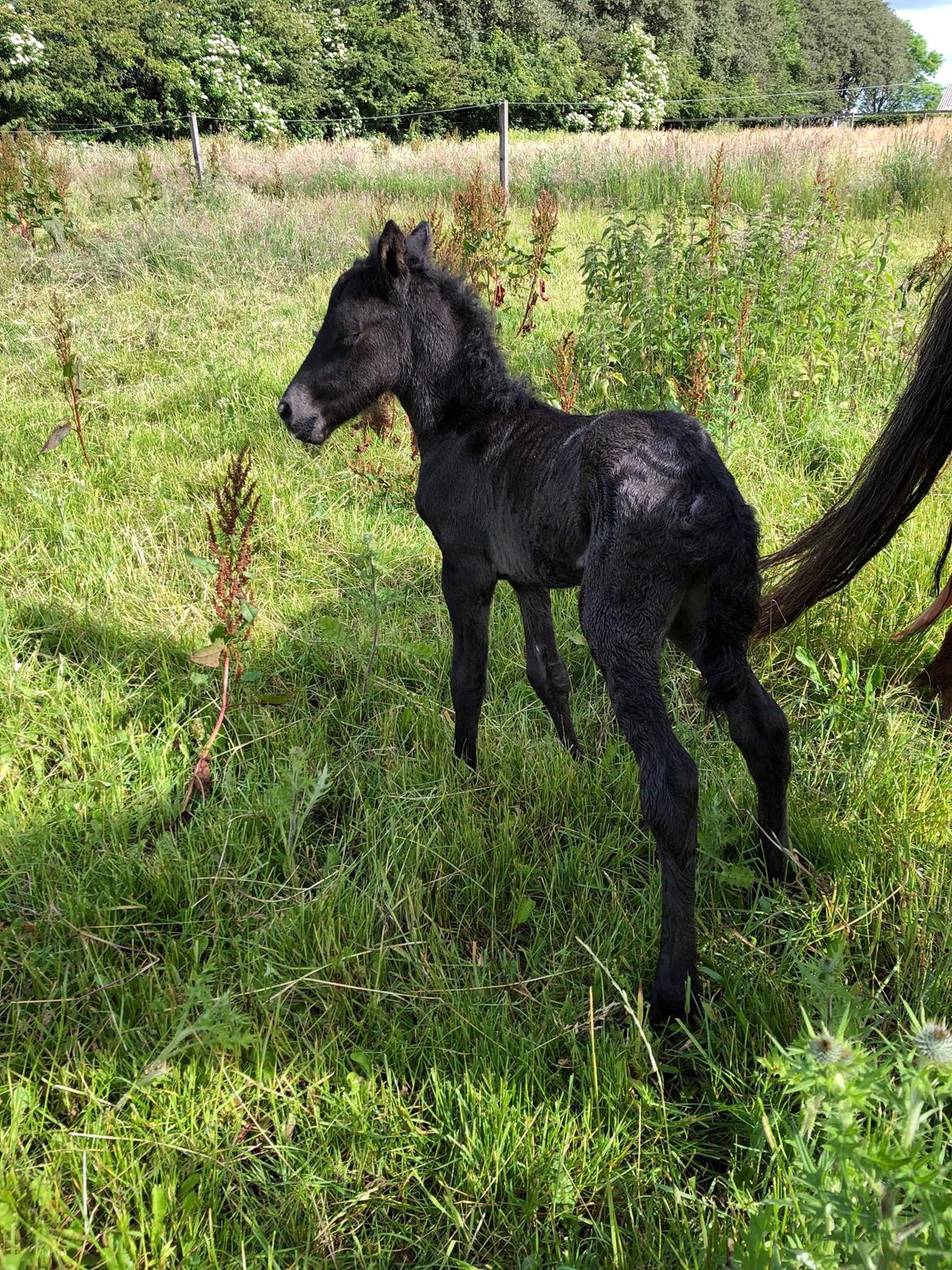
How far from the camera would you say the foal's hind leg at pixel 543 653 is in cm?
284

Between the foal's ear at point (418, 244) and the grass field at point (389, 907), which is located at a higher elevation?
the foal's ear at point (418, 244)

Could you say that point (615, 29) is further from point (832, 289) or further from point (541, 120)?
point (832, 289)

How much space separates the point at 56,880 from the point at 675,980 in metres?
1.69

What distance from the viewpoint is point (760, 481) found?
407 centimetres

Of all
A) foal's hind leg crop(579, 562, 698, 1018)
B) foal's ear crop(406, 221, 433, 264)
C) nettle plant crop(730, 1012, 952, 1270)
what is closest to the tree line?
foal's ear crop(406, 221, 433, 264)

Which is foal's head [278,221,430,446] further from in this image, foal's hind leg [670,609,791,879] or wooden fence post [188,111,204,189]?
wooden fence post [188,111,204,189]

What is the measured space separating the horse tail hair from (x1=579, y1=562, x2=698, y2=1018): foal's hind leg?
3.9 inches

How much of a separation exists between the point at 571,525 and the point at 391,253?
3.86 ft

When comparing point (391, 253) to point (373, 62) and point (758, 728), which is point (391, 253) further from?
point (373, 62)

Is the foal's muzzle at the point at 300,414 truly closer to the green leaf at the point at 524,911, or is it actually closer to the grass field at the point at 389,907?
the grass field at the point at 389,907

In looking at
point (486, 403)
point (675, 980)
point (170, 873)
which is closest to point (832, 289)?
point (486, 403)

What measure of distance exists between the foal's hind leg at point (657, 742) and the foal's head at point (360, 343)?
1248 millimetres

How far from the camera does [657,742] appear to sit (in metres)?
1.93

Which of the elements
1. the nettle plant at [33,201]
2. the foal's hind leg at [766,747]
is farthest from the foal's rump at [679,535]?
the nettle plant at [33,201]
